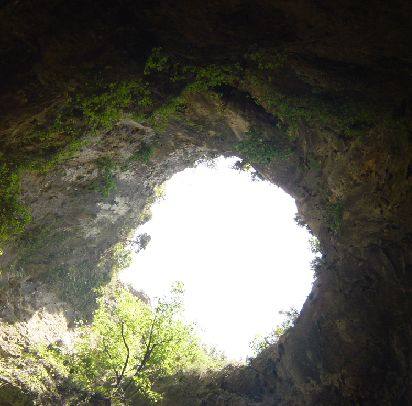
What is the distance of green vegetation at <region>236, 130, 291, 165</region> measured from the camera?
17.3 metres

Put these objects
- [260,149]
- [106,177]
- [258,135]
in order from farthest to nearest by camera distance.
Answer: [106,177], [260,149], [258,135]

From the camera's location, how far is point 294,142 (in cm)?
1711

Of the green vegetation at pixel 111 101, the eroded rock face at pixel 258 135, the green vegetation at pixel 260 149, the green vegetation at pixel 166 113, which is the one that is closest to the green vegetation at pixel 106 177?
the eroded rock face at pixel 258 135

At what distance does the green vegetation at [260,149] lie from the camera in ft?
56.6

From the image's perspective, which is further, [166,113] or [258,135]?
[258,135]

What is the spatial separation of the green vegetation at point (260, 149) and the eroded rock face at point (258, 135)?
7cm

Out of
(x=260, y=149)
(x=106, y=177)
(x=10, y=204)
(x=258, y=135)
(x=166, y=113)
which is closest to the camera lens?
(x=10, y=204)

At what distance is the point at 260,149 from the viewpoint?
1758cm

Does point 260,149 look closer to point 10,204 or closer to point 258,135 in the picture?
point 258,135

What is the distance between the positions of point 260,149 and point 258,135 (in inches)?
29.3

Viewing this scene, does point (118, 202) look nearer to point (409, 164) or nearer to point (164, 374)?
point (164, 374)

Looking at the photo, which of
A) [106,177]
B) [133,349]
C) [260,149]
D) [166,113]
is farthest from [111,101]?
[133,349]

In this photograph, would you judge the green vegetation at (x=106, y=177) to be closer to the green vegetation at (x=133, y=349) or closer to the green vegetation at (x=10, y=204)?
the green vegetation at (x=10, y=204)

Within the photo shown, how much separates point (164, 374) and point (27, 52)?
16340 mm
